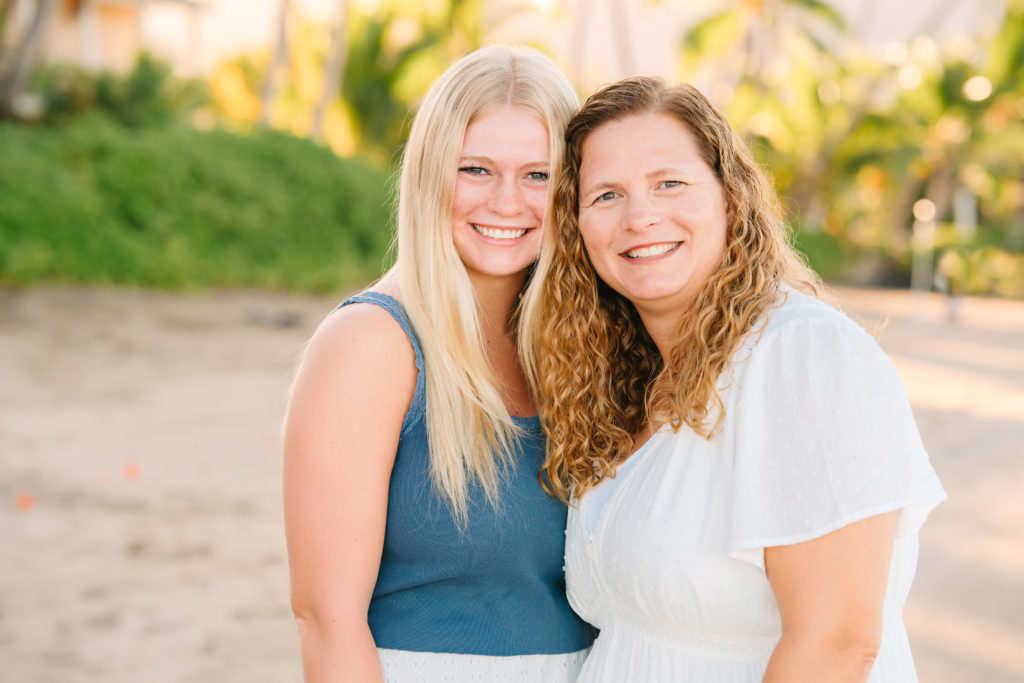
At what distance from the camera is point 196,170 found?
17.0m

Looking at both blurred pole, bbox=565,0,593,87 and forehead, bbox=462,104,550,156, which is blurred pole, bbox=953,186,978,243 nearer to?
blurred pole, bbox=565,0,593,87

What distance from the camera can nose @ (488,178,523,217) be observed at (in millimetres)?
2453

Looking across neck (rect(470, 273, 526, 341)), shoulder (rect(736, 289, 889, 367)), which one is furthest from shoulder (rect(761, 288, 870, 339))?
neck (rect(470, 273, 526, 341))

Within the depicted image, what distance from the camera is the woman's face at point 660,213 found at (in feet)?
6.67

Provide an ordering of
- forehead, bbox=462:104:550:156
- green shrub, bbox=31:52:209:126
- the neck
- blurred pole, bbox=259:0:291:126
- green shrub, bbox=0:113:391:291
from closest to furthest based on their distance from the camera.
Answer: forehead, bbox=462:104:550:156
the neck
green shrub, bbox=0:113:391:291
green shrub, bbox=31:52:209:126
blurred pole, bbox=259:0:291:126

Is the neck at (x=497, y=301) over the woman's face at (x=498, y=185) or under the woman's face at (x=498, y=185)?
under

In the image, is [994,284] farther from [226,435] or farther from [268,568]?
[268,568]

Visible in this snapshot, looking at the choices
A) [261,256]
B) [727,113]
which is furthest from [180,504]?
[727,113]

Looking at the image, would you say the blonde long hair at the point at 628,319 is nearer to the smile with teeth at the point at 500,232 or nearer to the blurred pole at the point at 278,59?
the smile with teeth at the point at 500,232

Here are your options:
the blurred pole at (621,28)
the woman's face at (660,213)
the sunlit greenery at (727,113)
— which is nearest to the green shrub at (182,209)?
the sunlit greenery at (727,113)

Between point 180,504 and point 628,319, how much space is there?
5.73 meters

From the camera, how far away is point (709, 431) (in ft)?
6.08

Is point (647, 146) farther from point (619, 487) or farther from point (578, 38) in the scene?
point (578, 38)

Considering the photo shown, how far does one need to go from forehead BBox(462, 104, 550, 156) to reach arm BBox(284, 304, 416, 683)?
65 centimetres
